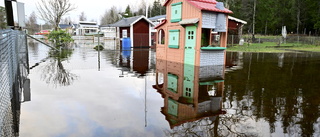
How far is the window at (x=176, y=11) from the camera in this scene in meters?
13.5

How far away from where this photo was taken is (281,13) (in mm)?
46062

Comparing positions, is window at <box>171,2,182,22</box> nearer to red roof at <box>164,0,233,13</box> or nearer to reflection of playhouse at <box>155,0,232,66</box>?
reflection of playhouse at <box>155,0,232,66</box>

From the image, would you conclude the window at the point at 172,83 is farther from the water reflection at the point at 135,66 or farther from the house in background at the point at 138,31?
the house in background at the point at 138,31

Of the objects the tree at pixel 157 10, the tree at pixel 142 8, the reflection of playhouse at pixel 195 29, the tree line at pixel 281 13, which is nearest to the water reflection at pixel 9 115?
the reflection of playhouse at pixel 195 29

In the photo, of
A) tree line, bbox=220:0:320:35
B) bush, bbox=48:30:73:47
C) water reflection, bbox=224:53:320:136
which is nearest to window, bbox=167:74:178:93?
water reflection, bbox=224:53:320:136

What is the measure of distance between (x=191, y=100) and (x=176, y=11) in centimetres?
833

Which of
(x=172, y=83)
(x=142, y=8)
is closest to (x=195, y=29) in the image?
(x=172, y=83)

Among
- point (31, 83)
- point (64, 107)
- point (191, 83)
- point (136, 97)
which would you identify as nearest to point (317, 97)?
point (191, 83)

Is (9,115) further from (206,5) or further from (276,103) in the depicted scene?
(206,5)

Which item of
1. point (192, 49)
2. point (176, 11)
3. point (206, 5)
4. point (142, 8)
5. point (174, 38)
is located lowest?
point (192, 49)

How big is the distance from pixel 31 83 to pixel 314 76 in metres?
11.3

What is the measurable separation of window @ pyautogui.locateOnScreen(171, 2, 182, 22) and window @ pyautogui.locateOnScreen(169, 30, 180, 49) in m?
0.69

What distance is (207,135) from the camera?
13.8 feet

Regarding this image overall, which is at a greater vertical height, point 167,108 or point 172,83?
point 172,83
